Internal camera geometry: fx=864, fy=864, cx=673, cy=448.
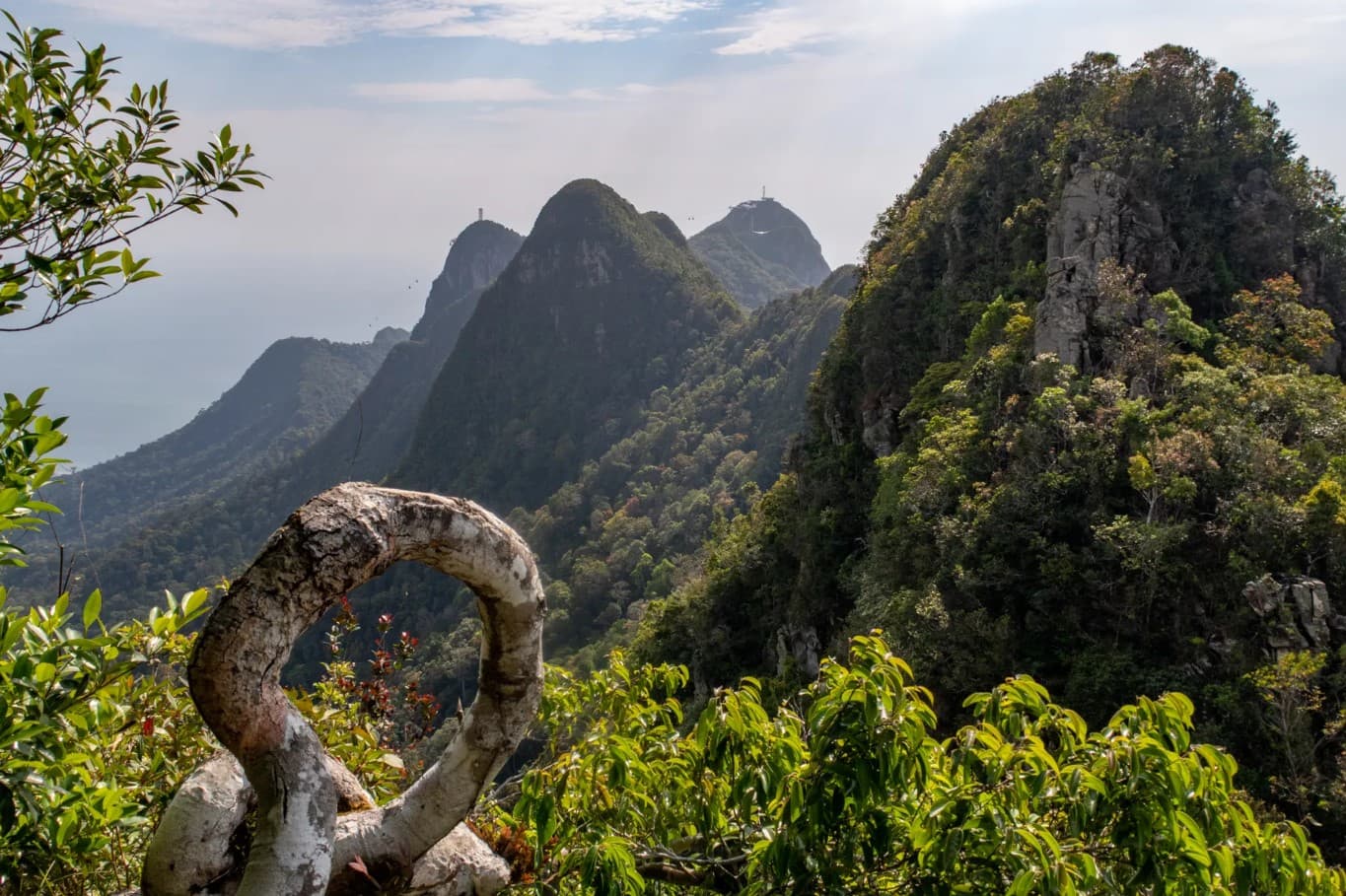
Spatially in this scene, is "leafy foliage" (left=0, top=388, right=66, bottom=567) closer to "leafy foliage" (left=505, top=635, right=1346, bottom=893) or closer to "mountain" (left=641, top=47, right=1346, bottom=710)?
"leafy foliage" (left=505, top=635, right=1346, bottom=893)

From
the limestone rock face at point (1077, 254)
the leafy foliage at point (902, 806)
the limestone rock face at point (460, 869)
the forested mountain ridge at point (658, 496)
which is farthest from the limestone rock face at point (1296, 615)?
the forested mountain ridge at point (658, 496)

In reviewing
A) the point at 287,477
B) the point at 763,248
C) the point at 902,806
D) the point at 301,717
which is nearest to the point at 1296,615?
the point at 902,806

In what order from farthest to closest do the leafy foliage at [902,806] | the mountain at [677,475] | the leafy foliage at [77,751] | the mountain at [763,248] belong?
the mountain at [763,248]
the mountain at [677,475]
the leafy foliage at [902,806]
the leafy foliage at [77,751]

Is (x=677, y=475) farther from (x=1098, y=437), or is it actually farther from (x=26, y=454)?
(x=26, y=454)

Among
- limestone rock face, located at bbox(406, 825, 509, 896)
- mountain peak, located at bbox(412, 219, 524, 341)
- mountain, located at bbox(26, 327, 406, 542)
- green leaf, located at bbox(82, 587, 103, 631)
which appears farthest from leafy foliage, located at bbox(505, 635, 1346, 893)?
mountain peak, located at bbox(412, 219, 524, 341)

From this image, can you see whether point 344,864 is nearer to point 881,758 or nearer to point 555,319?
point 881,758

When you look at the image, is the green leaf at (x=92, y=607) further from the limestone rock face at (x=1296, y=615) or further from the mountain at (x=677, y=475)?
the mountain at (x=677, y=475)
